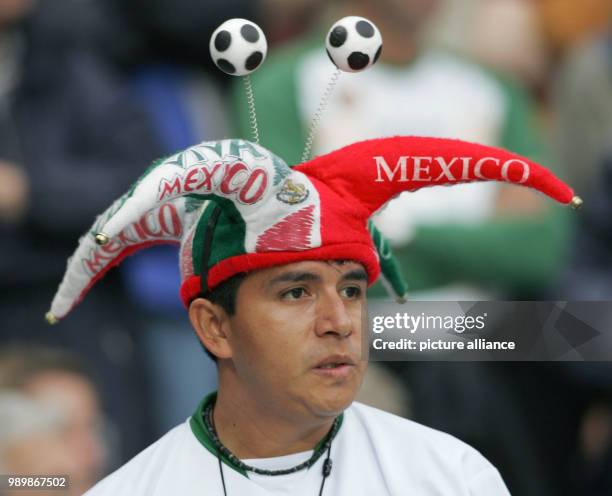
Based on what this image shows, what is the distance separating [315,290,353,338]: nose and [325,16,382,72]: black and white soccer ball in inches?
23.6

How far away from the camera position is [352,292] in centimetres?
409

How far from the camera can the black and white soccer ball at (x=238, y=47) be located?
396cm

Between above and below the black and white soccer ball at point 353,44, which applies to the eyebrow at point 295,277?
below

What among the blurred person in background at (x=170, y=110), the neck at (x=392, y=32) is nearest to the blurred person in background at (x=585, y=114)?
the neck at (x=392, y=32)

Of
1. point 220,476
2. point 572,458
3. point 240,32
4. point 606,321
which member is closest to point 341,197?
point 240,32

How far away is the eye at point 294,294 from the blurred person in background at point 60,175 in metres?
2.21

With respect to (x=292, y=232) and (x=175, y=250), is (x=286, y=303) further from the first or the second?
(x=175, y=250)

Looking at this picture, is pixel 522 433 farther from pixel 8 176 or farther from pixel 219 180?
pixel 219 180

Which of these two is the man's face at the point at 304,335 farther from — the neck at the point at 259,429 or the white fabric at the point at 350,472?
the white fabric at the point at 350,472

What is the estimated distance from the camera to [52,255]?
6.11m

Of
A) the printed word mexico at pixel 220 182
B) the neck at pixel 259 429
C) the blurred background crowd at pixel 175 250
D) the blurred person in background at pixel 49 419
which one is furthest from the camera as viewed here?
the blurred background crowd at pixel 175 250

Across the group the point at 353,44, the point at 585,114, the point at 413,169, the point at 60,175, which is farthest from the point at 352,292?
the point at 585,114

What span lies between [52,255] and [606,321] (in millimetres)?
2307

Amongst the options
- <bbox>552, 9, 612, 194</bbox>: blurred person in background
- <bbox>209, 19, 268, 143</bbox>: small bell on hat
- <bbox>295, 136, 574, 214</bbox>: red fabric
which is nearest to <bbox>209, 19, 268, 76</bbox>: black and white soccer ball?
<bbox>209, 19, 268, 143</bbox>: small bell on hat
